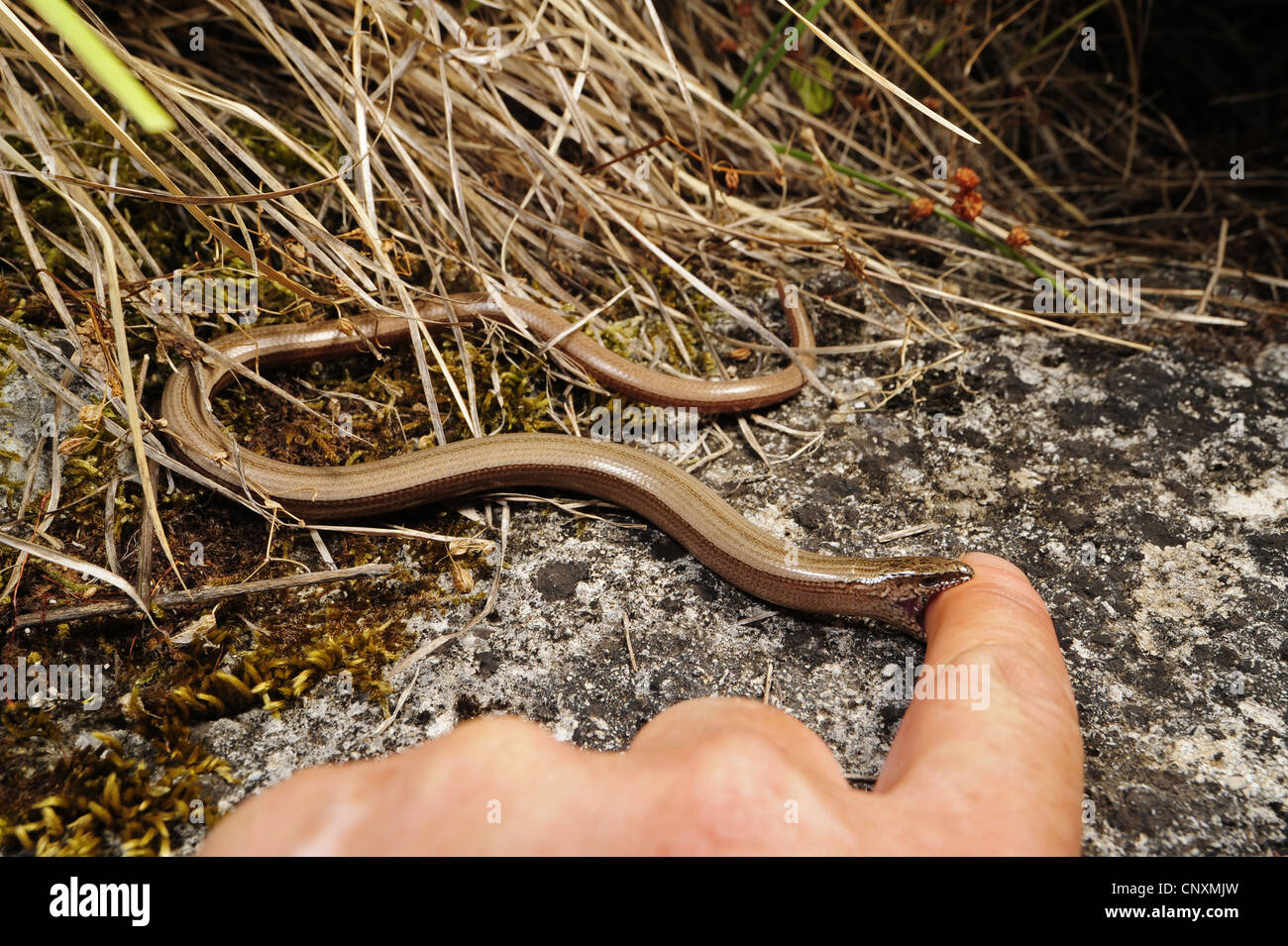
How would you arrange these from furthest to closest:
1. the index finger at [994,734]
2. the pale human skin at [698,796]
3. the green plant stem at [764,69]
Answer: the green plant stem at [764,69] < the index finger at [994,734] < the pale human skin at [698,796]

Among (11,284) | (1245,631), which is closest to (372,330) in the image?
(11,284)

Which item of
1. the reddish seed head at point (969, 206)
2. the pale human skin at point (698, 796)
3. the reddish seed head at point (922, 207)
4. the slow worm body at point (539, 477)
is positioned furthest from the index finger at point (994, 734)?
the reddish seed head at point (922, 207)

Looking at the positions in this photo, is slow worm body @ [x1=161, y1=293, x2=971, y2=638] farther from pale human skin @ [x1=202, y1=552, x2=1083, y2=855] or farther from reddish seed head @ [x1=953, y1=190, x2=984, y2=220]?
reddish seed head @ [x1=953, y1=190, x2=984, y2=220]

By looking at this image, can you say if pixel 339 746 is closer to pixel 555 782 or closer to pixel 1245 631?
pixel 555 782

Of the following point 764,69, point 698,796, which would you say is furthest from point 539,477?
point 764,69

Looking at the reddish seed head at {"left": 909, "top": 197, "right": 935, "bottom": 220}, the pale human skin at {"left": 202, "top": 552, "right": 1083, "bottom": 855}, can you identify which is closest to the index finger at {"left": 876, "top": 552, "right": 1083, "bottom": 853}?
the pale human skin at {"left": 202, "top": 552, "right": 1083, "bottom": 855}

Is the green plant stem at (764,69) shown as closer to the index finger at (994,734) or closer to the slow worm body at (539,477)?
the slow worm body at (539,477)
